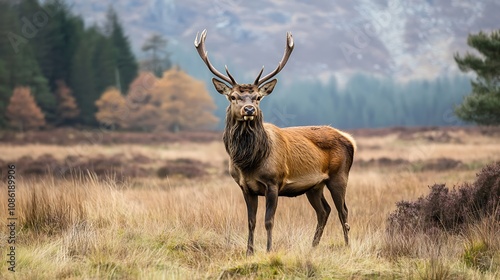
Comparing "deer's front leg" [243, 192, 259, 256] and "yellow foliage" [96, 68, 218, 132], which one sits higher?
"deer's front leg" [243, 192, 259, 256]

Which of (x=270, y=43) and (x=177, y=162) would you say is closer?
(x=177, y=162)

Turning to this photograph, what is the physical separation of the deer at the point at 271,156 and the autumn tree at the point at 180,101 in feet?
164

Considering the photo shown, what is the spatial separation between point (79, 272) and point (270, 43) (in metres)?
174

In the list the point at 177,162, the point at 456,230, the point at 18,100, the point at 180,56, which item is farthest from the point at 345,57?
the point at 456,230

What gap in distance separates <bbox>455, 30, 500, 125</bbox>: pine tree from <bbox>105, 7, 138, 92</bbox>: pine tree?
4195 cm

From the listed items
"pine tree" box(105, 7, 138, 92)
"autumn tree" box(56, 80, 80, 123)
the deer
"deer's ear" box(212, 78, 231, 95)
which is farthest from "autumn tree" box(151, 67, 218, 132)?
"deer's ear" box(212, 78, 231, 95)

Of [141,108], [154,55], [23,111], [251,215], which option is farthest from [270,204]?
[154,55]

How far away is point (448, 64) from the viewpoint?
166m

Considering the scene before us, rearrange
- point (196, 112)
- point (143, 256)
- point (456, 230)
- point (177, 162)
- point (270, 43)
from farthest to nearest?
point (270, 43) < point (196, 112) < point (177, 162) < point (456, 230) < point (143, 256)

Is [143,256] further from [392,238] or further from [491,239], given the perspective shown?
[491,239]

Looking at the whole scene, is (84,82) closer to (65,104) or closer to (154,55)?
(65,104)

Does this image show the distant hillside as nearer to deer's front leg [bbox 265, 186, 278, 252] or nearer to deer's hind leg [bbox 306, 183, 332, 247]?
deer's hind leg [bbox 306, 183, 332, 247]

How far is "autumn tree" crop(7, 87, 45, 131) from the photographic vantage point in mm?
41469

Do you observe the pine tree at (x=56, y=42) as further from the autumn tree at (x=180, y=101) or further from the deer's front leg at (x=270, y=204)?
the deer's front leg at (x=270, y=204)
